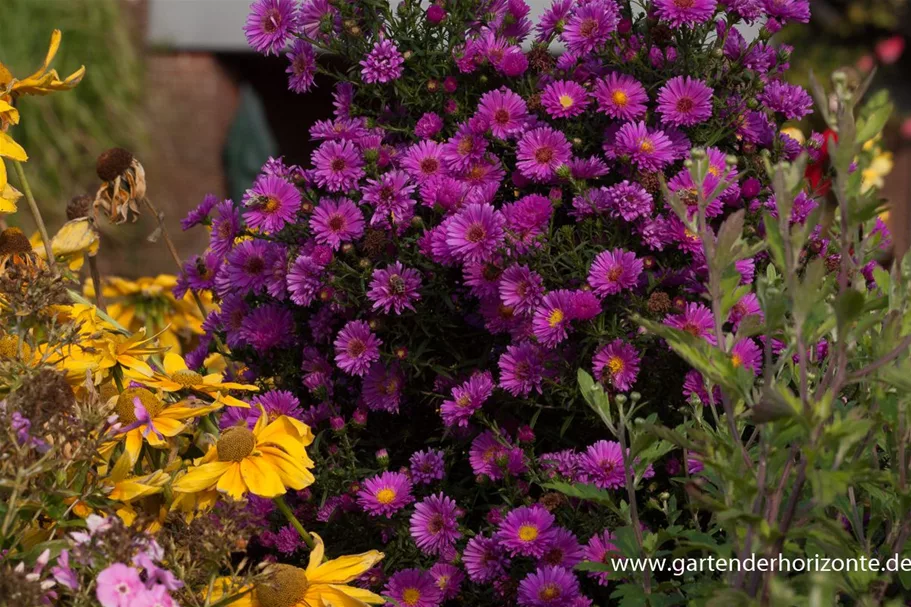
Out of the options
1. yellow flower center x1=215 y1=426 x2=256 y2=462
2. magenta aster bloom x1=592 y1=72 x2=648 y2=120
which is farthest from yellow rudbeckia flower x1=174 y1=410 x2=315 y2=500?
magenta aster bloom x1=592 y1=72 x2=648 y2=120

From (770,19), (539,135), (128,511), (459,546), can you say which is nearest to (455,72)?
(539,135)

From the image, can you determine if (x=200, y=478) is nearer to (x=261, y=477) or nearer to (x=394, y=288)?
(x=261, y=477)

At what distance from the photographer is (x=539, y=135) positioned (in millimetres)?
1736

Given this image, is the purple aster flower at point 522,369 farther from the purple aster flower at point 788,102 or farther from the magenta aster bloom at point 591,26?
the purple aster flower at point 788,102

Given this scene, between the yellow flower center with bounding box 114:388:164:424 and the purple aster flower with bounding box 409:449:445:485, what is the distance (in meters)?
0.41

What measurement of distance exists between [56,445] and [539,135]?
2.79ft

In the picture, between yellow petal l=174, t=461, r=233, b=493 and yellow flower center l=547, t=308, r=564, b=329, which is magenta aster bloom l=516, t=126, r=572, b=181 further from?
yellow petal l=174, t=461, r=233, b=493

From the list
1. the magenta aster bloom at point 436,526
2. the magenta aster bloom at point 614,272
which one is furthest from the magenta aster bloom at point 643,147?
the magenta aster bloom at point 436,526

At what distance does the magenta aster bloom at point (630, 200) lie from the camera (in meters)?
1.65

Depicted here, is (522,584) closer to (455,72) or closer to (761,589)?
(761,589)

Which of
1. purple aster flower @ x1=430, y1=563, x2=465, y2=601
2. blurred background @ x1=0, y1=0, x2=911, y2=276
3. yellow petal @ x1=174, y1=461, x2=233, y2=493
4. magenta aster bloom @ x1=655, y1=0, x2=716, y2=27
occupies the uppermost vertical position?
magenta aster bloom @ x1=655, y1=0, x2=716, y2=27

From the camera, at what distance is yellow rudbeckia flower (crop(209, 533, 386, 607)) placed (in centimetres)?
134

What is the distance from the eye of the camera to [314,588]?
140 centimetres

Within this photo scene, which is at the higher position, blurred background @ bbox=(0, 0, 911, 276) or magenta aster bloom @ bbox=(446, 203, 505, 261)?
magenta aster bloom @ bbox=(446, 203, 505, 261)
